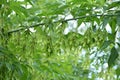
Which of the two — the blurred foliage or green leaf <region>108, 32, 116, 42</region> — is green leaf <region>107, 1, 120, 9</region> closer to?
the blurred foliage

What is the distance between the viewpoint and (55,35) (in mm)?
1826

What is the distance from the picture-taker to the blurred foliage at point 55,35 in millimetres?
1759

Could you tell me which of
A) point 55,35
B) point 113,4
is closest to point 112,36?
point 113,4

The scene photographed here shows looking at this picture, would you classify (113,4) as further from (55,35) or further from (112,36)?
(55,35)

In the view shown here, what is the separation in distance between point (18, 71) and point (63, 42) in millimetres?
278

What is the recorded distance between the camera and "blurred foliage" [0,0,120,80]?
1759 mm

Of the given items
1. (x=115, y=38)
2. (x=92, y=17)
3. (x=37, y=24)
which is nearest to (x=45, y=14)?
(x=37, y=24)

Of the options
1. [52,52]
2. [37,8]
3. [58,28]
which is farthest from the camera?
[37,8]

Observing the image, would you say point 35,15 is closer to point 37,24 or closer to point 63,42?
point 37,24

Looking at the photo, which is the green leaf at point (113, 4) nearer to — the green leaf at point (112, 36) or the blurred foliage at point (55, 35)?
the blurred foliage at point (55, 35)

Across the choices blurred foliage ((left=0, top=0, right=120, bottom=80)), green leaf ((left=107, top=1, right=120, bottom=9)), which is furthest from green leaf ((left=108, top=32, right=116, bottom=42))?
green leaf ((left=107, top=1, right=120, bottom=9))

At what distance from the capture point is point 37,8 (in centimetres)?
201

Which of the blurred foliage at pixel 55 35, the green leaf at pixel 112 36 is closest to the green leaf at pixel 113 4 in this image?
the blurred foliage at pixel 55 35

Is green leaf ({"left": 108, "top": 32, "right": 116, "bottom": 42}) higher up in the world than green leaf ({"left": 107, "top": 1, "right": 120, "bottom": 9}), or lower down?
lower down
